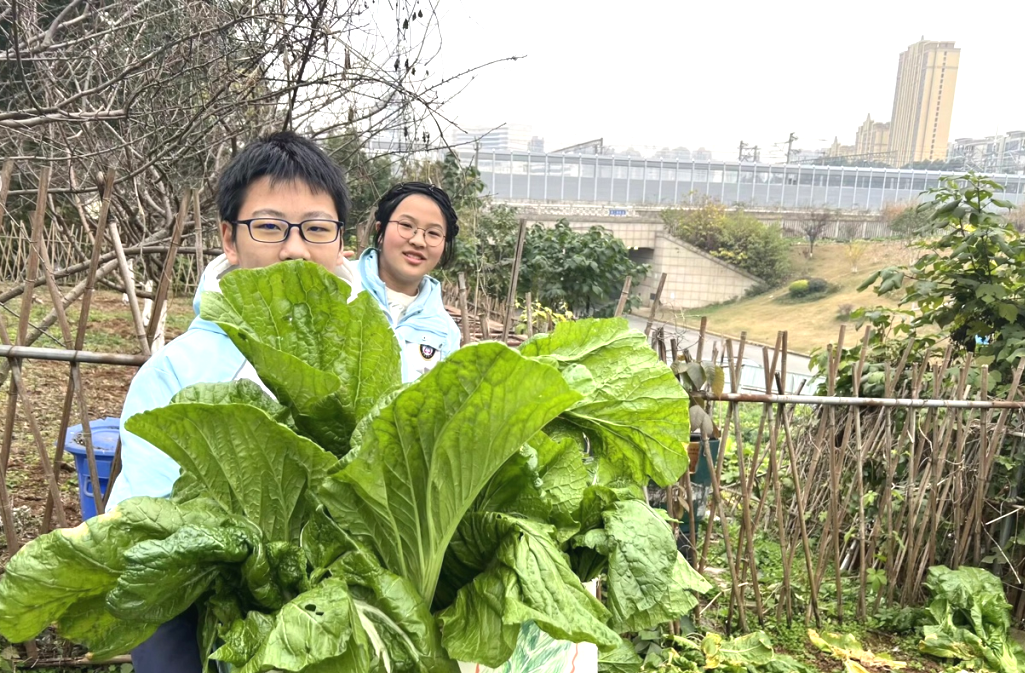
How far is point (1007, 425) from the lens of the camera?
3.30 m

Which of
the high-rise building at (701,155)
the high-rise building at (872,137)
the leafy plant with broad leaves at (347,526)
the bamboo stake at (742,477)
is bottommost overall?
the bamboo stake at (742,477)

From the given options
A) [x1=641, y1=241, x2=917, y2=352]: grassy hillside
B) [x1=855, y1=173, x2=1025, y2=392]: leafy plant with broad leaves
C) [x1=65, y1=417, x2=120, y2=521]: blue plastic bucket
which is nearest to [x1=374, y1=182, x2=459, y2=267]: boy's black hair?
[x1=65, y1=417, x2=120, y2=521]: blue plastic bucket

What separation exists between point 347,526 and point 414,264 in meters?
1.37

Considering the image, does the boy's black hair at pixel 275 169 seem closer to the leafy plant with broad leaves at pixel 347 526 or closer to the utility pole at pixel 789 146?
the leafy plant with broad leaves at pixel 347 526

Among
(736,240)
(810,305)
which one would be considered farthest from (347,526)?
(736,240)

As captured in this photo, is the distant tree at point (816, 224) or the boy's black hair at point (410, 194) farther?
the distant tree at point (816, 224)

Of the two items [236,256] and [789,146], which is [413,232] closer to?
[236,256]

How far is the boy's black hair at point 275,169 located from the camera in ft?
4.50

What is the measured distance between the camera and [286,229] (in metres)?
1.33

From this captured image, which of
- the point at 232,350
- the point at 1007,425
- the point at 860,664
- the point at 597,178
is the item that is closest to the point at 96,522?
the point at 232,350

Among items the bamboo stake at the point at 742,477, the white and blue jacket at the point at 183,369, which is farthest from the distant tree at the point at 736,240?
the white and blue jacket at the point at 183,369

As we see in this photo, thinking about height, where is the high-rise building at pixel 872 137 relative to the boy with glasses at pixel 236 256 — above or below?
above

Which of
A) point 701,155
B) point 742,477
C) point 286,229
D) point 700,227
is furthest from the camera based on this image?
point 701,155

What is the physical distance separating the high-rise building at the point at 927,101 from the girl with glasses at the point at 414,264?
170ft
